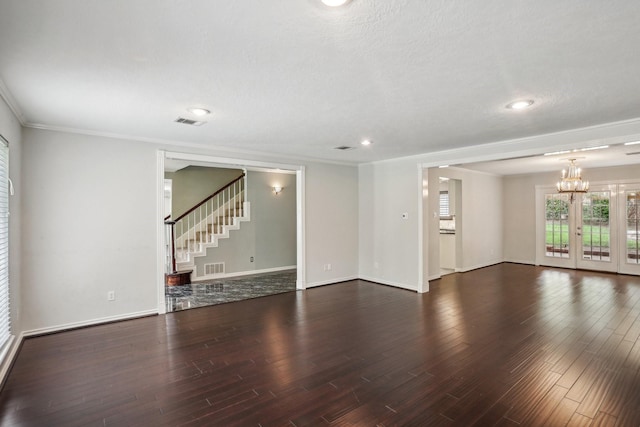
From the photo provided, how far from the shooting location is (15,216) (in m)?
3.57

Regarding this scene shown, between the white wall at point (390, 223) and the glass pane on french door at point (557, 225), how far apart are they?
487 cm

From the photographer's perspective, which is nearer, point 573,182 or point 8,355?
point 8,355

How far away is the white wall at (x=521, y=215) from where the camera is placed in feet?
29.1

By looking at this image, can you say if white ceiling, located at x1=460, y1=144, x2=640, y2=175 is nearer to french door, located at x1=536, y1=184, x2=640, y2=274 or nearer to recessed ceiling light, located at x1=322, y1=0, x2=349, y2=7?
french door, located at x1=536, y1=184, x2=640, y2=274

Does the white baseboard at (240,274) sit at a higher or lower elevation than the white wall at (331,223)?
lower

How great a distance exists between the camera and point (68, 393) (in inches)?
106

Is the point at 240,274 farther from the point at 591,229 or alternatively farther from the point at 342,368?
the point at 591,229

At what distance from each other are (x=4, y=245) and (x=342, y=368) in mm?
3426

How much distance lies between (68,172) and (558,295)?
7622 millimetres

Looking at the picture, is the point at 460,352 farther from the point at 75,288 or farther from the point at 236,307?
the point at 75,288

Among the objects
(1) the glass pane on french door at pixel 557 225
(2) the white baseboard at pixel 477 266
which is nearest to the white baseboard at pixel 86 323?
(2) the white baseboard at pixel 477 266

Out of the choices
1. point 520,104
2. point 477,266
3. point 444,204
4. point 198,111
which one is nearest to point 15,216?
point 198,111

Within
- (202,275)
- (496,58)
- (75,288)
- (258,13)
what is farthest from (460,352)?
(202,275)

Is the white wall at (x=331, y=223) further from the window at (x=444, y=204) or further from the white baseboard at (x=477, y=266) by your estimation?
the window at (x=444, y=204)
